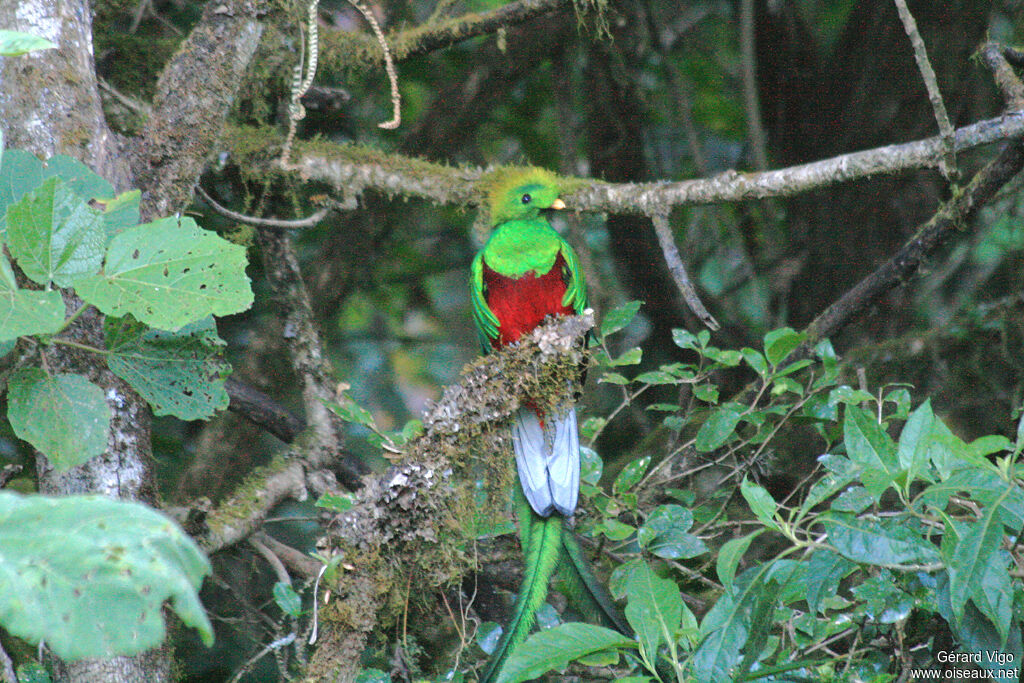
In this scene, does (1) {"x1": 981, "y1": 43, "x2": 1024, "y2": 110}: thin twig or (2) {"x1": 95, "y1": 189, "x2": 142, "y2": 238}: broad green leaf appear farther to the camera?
(1) {"x1": 981, "y1": 43, "x2": 1024, "y2": 110}: thin twig

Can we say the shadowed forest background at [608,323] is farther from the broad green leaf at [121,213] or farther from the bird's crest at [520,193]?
the broad green leaf at [121,213]

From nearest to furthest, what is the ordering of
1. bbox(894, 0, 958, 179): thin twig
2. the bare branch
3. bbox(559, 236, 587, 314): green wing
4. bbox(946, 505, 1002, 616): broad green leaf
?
bbox(946, 505, 1002, 616): broad green leaf
bbox(894, 0, 958, 179): thin twig
the bare branch
bbox(559, 236, 587, 314): green wing

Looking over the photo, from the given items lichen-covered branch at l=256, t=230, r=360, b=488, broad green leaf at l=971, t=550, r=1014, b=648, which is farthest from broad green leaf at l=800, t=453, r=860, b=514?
lichen-covered branch at l=256, t=230, r=360, b=488

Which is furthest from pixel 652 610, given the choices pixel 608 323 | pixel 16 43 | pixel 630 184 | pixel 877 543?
pixel 16 43

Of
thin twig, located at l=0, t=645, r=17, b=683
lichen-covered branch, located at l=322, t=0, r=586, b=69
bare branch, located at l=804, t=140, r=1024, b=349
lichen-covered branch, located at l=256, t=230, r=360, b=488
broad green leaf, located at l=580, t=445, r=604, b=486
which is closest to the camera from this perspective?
thin twig, located at l=0, t=645, r=17, b=683

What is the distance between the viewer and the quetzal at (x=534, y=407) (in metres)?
2.02

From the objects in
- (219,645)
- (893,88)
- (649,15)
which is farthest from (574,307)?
(893,88)

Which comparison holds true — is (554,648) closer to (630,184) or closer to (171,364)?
(171,364)

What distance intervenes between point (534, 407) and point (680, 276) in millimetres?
477

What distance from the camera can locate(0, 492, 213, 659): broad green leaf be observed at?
93 cm

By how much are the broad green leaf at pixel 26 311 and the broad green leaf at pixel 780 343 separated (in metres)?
1.64

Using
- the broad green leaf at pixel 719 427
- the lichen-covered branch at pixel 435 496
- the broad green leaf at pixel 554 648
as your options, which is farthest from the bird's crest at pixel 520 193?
the broad green leaf at pixel 554 648

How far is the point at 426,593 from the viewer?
79.4 inches

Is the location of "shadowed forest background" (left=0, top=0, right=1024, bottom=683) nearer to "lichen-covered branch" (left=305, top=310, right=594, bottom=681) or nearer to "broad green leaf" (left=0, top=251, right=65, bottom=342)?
"lichen-covered branch" (left=305, top=310, right=594, bottom=681)
